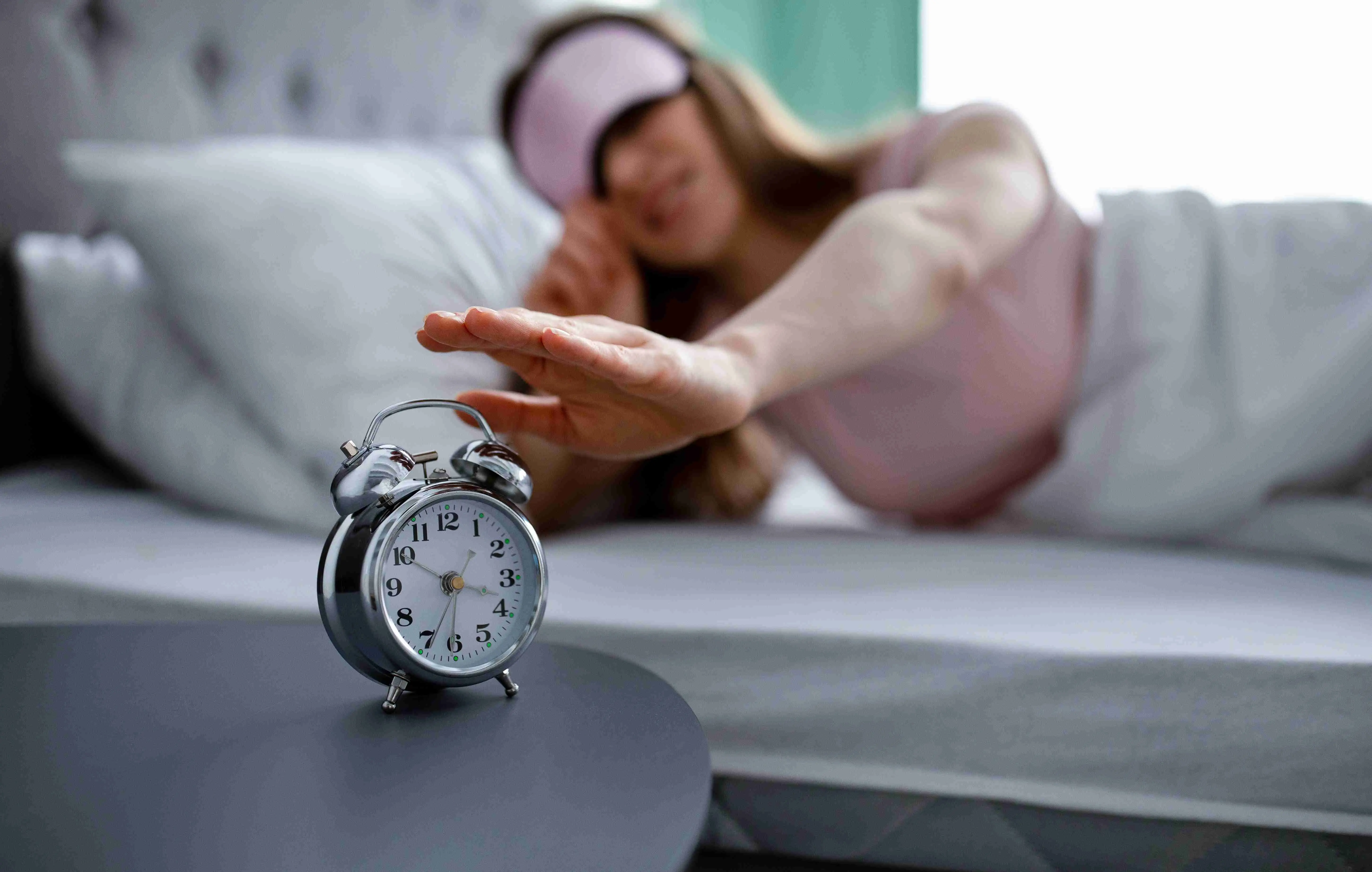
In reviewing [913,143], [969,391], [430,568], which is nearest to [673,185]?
[913,143]

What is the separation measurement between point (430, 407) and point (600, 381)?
10cm

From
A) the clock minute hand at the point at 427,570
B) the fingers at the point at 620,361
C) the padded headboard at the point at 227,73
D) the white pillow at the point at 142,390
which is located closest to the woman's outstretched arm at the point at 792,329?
the fingers at the point at 620,361

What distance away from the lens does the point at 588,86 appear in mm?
953

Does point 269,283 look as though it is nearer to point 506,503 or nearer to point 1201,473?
point 506,503

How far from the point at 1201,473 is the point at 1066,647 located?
1.27ft

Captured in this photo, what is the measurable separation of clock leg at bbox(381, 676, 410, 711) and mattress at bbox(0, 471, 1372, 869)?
0.21 metres

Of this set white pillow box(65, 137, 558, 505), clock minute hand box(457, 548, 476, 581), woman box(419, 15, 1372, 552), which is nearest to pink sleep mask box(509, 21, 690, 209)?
woman box(419, 15, 1372, 552)

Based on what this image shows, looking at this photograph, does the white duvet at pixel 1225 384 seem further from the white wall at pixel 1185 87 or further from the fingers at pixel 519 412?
the white wall at pixel 1185 87

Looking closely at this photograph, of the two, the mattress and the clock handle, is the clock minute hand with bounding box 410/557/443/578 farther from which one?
the mattress

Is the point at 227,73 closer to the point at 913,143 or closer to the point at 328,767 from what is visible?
the point at 913,143

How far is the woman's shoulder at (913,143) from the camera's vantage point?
976 millimetres

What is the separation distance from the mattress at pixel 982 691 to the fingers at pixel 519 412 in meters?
0.19

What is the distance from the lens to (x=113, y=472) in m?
1.07

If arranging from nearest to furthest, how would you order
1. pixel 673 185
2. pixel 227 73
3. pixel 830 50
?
pixel 673 185 → pixel 227 73 → pixel 830 50
